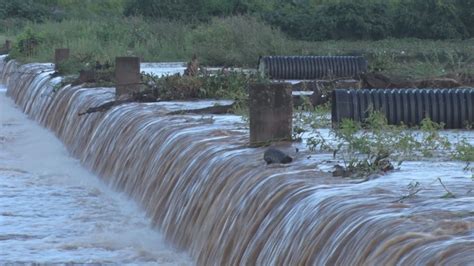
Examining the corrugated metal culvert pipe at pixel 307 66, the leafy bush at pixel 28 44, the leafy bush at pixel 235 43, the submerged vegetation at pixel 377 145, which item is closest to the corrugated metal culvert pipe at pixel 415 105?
the submerged vegetation at pixel 377 145

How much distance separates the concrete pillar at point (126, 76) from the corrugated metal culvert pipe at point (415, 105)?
20.8 feet

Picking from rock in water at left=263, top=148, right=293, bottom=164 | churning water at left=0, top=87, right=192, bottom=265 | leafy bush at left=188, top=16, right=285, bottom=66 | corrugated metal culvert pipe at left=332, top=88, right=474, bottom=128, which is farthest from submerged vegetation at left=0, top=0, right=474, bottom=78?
rock in water at left=263, top=148, right=293, bottom=164

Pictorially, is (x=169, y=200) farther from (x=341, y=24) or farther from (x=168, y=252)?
(x=341, y=24)

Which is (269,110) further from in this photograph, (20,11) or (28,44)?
(20,11)

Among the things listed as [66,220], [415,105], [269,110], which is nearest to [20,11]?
[66,220]

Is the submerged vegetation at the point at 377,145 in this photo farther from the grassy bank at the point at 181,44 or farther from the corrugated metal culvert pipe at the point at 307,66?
the grassy bank at the point at 181,44

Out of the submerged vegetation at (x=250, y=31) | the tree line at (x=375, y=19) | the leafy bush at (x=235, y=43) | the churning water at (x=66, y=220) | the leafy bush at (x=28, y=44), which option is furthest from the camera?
the tree line at (x=375, y=19)

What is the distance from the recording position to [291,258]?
7805 mm

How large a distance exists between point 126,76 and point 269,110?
840 cm

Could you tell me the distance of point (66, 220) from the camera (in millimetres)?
13617

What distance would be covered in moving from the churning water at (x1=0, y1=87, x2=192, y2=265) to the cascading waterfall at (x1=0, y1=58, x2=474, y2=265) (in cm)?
22

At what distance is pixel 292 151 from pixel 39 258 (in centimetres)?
277

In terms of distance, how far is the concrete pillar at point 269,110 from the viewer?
11383 millimetres

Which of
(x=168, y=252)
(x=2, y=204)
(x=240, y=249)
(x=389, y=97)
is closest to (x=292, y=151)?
(x=168, y=252)
